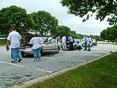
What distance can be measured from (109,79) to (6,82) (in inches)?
113

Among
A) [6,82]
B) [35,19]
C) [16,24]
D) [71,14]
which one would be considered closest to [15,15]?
[16,24]

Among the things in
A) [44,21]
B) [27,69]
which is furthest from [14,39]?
[44,21]

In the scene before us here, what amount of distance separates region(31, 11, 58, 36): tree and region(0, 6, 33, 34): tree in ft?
27.2

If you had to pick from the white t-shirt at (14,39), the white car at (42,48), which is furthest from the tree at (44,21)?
the white t-shirt at (14,39)

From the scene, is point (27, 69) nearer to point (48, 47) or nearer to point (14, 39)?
point (14, 39)

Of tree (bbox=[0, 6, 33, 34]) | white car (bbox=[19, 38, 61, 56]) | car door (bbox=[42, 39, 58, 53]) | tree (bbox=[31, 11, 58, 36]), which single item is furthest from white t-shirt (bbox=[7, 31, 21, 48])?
tree (bbox=[31, 11, 58, 36])

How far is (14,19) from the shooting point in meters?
36.9

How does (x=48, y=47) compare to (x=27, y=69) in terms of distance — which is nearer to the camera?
(x=27, y=69)

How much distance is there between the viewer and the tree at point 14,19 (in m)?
35.9

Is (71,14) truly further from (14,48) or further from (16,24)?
(16,24)

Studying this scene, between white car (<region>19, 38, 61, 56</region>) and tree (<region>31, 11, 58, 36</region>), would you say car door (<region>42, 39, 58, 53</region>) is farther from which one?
tree (<region>31, 11, 58, 36</region>)

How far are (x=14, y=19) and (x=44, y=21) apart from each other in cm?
1244

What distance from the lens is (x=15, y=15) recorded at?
120 feet

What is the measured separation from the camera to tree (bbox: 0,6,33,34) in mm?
35862
